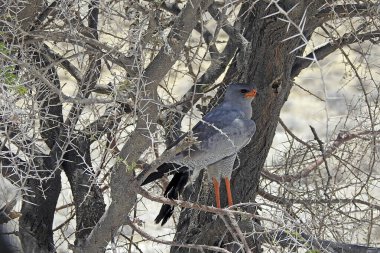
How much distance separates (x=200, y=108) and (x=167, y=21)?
88cm

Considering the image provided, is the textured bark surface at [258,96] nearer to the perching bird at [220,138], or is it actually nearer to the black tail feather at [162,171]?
the perching bird at [220,138]

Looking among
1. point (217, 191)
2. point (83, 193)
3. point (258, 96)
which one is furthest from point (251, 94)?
point (83, 193)

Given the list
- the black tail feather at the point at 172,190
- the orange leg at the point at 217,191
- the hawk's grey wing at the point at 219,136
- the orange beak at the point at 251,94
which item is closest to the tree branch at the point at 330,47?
the orange beak at the point at 251,94

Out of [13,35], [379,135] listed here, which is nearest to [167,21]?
[13,35]

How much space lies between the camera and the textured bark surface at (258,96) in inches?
208

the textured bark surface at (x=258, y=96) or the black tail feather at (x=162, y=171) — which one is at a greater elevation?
the textured bark surface at (x=258, y=96)

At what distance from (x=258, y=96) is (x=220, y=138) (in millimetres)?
520

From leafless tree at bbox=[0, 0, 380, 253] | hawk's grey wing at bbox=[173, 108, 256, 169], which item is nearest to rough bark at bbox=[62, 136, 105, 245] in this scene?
leafless tree at bbox=[0, 0, 380, 253]

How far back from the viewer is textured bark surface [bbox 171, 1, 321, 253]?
5293mm

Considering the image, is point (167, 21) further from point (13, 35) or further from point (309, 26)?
point (13, 35)

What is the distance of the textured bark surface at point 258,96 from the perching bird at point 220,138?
19cm

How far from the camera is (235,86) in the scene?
5246 mm

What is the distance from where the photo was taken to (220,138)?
514 cm

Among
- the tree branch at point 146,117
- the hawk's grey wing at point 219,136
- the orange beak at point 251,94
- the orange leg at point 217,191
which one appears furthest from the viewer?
the orange leg at point 217,191
